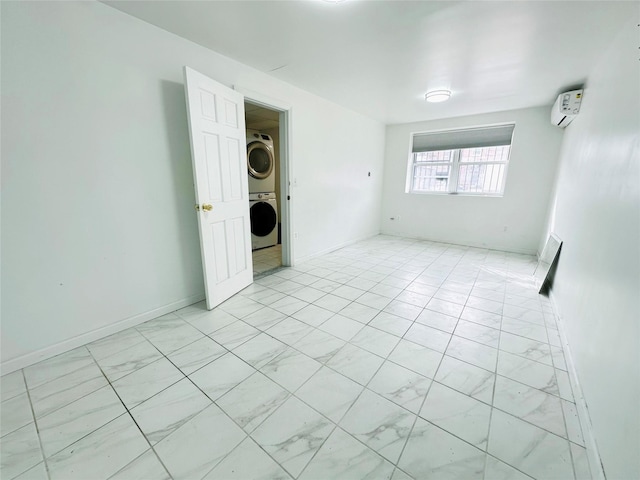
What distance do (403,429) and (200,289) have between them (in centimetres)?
211

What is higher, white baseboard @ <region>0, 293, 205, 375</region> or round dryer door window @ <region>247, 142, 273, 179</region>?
round dryer door window @ <region>247, 142, 273, 179</region>

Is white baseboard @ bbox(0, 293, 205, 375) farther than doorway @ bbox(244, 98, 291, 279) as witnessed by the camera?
No

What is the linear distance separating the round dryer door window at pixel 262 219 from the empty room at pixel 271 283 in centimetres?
126

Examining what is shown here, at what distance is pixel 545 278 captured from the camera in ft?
8.92

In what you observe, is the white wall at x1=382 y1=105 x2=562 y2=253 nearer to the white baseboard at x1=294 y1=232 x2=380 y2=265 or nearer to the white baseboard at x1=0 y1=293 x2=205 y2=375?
the white baseboard at x1=294 y1=232 x2=380 y2=265

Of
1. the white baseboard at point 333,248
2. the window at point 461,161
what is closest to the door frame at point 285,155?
the white baseboard at point 333,248

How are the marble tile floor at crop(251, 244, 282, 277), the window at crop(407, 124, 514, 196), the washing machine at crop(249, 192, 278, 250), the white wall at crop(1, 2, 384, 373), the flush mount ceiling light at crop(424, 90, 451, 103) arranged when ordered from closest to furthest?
the white wall at crop(1, 2, 384, 373), the flush mount ceiling light at crop(424, 90, 451, 103), the marble tile floor at crop(251, 244, 282, 277), the washing machine at crop(249, 192, 278, 250), the window at crop(407, 124, 514, 196)

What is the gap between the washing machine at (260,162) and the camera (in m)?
4.04

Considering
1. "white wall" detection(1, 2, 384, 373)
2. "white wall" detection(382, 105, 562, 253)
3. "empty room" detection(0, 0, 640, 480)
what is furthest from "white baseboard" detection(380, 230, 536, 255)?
"white wall" detection(1, 2, 384, 373)

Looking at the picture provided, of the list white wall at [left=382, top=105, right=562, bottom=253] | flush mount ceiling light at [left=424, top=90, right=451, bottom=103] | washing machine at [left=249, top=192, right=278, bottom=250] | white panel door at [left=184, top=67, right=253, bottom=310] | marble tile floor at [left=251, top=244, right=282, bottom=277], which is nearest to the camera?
white panel door at [left=184, top=67, right=253, bottom=310]

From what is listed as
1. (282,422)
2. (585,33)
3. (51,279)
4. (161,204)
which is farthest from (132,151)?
(585,33)

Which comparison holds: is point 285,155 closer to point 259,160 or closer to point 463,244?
point 259,160

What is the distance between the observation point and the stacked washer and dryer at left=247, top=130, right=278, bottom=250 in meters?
4.11

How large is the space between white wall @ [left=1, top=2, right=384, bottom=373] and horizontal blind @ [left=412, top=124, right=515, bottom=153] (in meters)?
3.75
